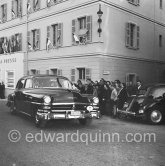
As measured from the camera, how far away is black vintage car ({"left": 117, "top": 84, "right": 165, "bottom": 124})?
10.6 metres

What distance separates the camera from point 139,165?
17.8ft

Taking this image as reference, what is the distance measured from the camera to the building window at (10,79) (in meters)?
26.2

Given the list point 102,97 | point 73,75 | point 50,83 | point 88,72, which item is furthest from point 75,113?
point 73,75

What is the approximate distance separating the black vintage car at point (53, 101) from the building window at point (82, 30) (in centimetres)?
818

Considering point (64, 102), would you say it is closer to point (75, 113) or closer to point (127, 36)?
point (75, 113)

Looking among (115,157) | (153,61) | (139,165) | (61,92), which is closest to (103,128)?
(61,92)

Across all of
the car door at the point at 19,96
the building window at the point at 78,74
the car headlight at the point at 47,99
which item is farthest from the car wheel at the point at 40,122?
the building window at the point at 78,74

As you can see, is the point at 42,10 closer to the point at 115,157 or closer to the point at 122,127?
the point at 122,127

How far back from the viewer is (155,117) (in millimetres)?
10719

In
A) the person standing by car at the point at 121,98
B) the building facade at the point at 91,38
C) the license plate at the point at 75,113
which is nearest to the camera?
the license plate at the point at 75,113

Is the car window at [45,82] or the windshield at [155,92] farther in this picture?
the windshield at [155,92]

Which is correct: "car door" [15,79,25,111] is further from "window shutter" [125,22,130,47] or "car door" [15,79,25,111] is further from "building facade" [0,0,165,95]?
"window shutter" [125,22,130,47]

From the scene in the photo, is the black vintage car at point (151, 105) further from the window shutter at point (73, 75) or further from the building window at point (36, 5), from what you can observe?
the building window at point (36, 5)

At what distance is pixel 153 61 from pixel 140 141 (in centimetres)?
1623
